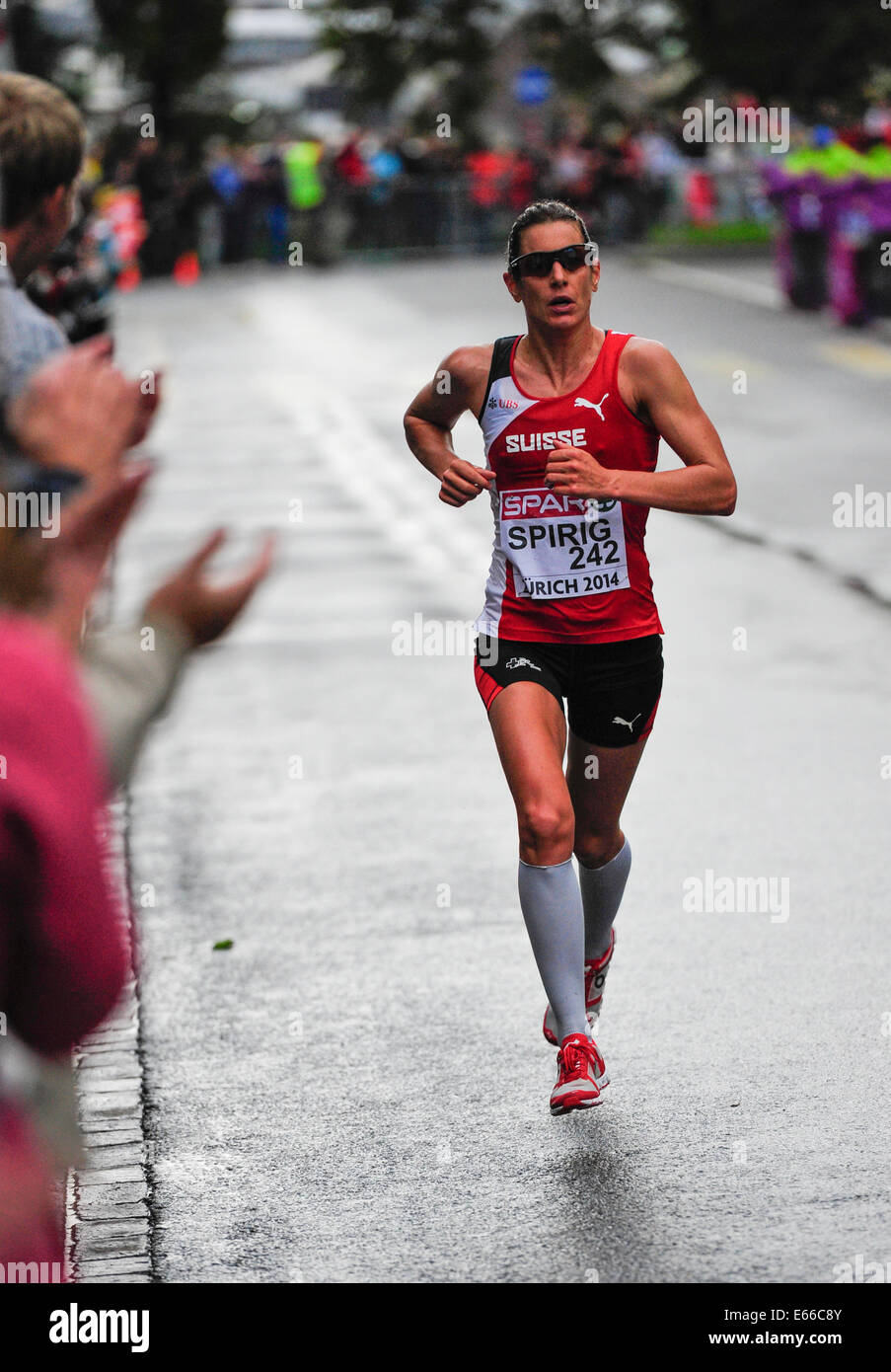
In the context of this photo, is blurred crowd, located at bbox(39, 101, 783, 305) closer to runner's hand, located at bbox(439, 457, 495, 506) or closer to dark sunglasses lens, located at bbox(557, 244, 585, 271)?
runner's hand, located at bbox(439, 457, 495, 506)

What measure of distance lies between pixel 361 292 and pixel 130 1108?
28237 mm

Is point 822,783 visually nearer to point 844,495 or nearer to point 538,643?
point 538,643

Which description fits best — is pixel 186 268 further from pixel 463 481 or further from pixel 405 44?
pixel 463 481

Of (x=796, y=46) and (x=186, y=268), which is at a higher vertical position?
(x=796, y=46)

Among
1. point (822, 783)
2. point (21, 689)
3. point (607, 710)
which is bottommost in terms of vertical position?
point (822, 783)

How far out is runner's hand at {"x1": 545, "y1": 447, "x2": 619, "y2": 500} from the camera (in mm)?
5020

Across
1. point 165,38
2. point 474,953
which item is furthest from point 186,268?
point 474,953

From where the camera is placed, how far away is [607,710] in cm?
537

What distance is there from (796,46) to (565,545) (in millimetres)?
37468

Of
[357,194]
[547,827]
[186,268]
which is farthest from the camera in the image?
[357,194]

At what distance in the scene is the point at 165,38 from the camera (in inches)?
1961

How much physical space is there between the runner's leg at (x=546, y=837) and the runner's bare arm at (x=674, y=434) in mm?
532
